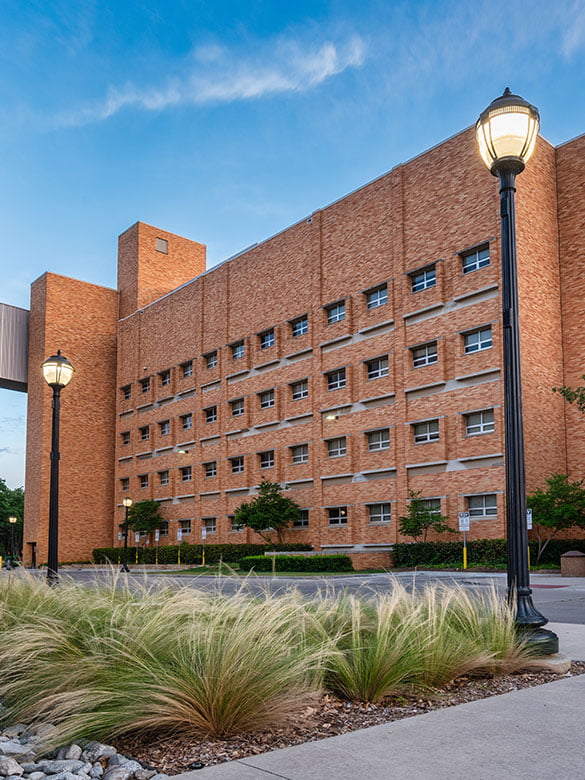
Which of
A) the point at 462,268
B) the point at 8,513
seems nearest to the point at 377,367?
the point at 462,268

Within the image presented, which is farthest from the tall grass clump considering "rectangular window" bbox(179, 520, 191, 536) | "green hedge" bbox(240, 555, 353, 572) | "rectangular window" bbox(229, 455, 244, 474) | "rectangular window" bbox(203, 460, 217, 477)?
"rectangular window" bbox(179, 520, 191, 536)

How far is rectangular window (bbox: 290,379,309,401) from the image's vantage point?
42156mm

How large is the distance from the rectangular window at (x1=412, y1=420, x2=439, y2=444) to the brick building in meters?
0.12

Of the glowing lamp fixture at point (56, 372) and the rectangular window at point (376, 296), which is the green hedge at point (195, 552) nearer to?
the rectangular window at point (376, 296)

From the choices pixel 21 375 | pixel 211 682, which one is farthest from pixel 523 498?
pixel 21 375

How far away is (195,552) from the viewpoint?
4638cm

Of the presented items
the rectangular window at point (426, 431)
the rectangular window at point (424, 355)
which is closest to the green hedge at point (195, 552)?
the rectangular window at point (426, 431)

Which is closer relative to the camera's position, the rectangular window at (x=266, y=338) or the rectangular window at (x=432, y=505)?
the rectangular window at (x=432, y=505)

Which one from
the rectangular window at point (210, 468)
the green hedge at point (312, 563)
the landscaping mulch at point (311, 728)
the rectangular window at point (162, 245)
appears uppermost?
the rectangular window at point (162, 245)

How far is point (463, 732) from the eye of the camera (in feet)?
14.9

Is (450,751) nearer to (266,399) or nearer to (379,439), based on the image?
(379,439)

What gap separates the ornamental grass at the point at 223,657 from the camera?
188 inches

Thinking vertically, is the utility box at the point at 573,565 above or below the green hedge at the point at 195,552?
above

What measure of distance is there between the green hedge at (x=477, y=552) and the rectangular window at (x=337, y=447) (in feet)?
25.4
